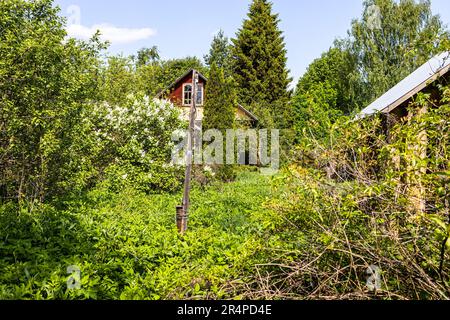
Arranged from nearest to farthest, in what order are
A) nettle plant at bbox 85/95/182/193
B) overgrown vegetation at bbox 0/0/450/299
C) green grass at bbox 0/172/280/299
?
overgrown vegetation at bbox 0/0/450/299, green grass at bbox 0/172/280/299, nettle plant at bbox 85/95/182/193

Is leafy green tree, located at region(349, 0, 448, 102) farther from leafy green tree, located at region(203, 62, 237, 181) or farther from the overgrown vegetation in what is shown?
the overgrown vegetation

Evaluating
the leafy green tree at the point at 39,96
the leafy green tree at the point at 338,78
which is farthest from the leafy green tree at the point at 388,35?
the leafy green tree at the point at 39,96

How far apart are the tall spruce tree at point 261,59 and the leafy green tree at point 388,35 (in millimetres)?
7773

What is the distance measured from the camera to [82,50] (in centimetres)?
1003

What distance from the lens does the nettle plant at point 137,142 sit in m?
13.9

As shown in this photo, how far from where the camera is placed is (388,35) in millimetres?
27641

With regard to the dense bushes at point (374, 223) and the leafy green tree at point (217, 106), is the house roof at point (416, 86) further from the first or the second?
the leafy green tree at point (217, 106)

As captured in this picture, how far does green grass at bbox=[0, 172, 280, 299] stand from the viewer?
4043 mm

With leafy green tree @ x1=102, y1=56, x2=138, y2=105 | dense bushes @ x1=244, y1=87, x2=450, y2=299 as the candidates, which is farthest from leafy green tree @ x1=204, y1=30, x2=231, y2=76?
dense bushes @ x1=244, y1=87, x2=450, y2=299

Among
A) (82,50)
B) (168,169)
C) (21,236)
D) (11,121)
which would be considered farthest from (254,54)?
(21,236)

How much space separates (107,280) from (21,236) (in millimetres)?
2181

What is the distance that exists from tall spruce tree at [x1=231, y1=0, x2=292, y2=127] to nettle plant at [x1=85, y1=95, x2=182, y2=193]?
63.4 feet

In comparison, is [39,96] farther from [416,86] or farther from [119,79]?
[119,79]

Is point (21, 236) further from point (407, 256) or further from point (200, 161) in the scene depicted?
point (200, 161)
